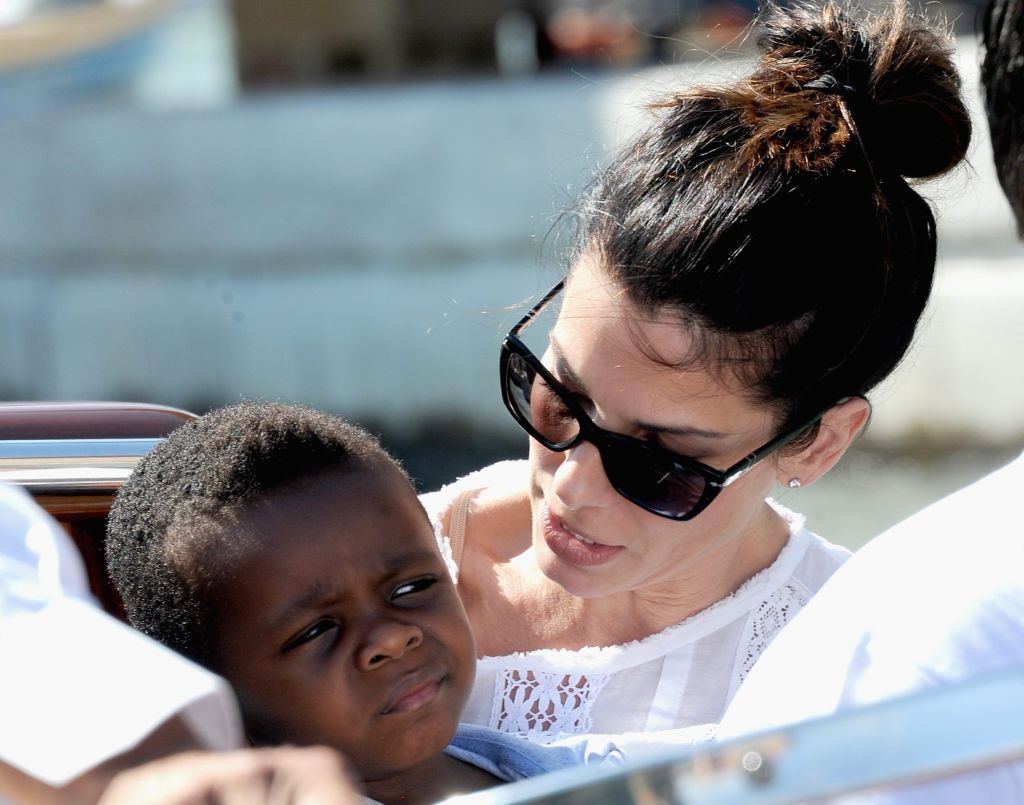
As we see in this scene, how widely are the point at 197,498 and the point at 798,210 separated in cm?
79

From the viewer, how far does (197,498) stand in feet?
4.99

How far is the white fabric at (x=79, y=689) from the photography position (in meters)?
0.83

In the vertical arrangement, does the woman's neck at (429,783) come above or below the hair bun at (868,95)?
below

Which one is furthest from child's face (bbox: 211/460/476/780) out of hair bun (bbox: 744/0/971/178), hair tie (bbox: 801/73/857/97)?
hair tie (bbox: 801/73/857/97)

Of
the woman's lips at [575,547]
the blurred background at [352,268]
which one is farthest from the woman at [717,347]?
the blurred background at [352,268]

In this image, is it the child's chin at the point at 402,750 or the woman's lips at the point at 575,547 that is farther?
the woman's lips at the point at 575,547

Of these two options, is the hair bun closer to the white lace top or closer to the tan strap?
the white lace top

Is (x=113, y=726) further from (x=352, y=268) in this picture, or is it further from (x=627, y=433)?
(x=352, y=268)

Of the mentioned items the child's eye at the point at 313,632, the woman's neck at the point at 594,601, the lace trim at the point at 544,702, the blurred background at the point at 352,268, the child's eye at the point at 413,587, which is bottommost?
the blurred background at the point at 352,268

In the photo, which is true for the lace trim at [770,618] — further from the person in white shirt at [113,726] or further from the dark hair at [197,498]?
the person in white shirt at [113,726]

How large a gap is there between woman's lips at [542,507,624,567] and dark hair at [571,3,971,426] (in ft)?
0.93

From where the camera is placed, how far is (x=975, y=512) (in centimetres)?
115

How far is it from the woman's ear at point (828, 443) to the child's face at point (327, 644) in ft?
1.91

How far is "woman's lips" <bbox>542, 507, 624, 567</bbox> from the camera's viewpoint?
5.77ft
